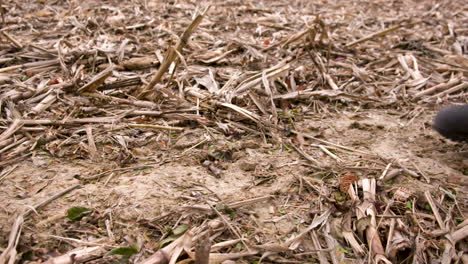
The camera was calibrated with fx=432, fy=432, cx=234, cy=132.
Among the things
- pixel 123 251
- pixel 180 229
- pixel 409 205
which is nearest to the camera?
pixel 123 251

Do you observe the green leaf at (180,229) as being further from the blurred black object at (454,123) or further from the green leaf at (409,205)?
the blurred black object at (454,123)

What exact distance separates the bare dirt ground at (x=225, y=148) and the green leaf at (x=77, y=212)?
22mm

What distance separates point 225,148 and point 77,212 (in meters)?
0.90

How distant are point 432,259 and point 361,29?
3.58 meters

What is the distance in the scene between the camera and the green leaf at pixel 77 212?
189 cm

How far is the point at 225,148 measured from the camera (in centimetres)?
249

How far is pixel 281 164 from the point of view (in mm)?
2400

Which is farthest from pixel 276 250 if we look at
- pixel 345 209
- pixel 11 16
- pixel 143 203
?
pixel 11 16


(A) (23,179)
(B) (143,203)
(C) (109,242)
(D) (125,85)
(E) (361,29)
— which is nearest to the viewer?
(C) (109,242)

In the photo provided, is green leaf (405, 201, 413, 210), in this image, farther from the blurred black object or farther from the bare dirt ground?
the blurred black object

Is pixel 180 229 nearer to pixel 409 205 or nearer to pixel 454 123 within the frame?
pixel 409 205

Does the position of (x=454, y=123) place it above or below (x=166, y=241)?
above

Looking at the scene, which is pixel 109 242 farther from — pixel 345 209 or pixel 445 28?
pixel 445 28

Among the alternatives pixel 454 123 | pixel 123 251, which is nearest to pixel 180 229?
pixel 123 251
